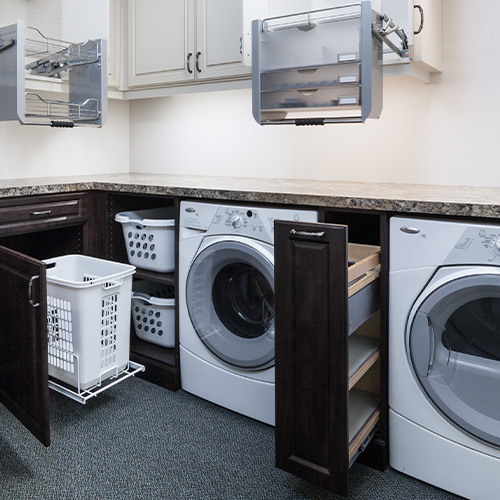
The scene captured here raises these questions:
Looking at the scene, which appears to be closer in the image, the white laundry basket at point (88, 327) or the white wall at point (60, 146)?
the white laundry basket at point (88, 327)

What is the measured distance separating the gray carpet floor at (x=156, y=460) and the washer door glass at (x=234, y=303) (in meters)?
0.31

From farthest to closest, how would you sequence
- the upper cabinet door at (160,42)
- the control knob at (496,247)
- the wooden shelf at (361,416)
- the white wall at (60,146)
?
1. the white wall at (60,146)
2. the upper cabinet door at (160,42)
3. the wooden shelf at (361,416)
4. the control knob at (496,247)

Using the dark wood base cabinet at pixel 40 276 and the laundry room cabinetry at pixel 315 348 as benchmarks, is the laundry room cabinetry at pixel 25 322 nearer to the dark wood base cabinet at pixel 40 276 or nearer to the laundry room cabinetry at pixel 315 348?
the dark wood base cabinet at pixel 40 276

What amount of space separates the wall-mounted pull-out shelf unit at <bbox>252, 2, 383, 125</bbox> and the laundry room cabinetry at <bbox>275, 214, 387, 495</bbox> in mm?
712

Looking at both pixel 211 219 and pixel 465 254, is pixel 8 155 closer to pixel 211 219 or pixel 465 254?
→ pixel 211 219

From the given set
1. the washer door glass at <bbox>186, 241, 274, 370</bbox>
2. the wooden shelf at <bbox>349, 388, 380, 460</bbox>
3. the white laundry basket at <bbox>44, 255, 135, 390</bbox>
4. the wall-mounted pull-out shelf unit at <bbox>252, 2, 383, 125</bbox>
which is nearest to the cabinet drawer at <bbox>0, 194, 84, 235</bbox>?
the white laundry basket at <bbox>44, 255, 135, 390</bbox>

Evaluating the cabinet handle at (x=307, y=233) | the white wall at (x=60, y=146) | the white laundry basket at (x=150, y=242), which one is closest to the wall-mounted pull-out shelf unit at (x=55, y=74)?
the white wall at (x=60, y=146)

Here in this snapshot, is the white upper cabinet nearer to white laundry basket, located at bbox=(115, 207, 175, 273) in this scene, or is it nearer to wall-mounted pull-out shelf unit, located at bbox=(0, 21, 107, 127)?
wall-mounted pull-out shelf unit, located at bbox=(0, 21, 107, 127)

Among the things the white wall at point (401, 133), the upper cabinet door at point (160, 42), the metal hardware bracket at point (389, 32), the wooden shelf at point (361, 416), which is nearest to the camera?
the wooden shelf at point (361, 416)

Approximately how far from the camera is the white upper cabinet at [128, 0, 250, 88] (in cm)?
240

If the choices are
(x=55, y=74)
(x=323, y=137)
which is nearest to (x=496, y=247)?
(x=323, y=137)

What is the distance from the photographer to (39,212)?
2.24 metres

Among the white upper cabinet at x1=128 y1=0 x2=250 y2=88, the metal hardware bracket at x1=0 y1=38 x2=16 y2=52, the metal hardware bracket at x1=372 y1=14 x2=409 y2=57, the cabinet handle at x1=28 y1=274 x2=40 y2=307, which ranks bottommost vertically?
the cabinet handle at x1=28 y1=274 x2=40 y2=307

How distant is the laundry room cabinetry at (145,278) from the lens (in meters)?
2.29
